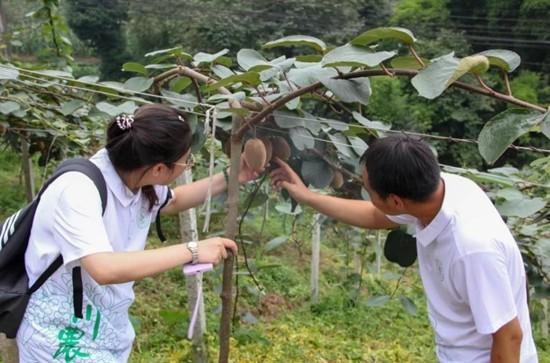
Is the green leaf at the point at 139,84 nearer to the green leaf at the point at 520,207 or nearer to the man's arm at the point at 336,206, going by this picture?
the man's arm at the point at 336,206

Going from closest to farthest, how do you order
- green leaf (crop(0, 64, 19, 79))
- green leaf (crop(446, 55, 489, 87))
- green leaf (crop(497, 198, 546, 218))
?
green leaf (crop(446, 55, 489, 87)) < green leaf (crop(497, 198, 546, 218)) < green leaf (crop(0, 64, 19, 79))

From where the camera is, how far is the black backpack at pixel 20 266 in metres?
1.03

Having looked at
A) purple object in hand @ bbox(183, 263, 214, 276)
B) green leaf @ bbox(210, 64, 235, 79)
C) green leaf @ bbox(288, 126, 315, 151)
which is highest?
green leaf @ bbox(210, 64, 235, 79)

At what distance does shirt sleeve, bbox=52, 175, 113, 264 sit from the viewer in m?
0.96

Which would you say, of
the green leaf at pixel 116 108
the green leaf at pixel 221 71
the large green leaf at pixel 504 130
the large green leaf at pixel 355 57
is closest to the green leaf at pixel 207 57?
the green leaf at pixel 221 71

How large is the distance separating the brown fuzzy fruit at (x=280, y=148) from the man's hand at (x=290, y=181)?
0.5 inches

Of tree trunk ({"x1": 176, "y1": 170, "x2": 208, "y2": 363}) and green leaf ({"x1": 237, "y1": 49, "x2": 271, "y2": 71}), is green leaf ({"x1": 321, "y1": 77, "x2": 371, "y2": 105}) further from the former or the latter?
tree trunk ({"x1": 176, "y1": 170, "x2": 208, "y2": 363})

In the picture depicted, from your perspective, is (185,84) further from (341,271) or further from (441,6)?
(441,6)

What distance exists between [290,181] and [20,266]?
21.8 inches

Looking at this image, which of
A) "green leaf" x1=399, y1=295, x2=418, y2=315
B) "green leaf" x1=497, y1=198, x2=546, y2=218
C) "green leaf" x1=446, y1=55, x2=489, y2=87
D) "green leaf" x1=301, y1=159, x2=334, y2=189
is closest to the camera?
"green leaf" x1=446, y1=55, x2=489, y2=87

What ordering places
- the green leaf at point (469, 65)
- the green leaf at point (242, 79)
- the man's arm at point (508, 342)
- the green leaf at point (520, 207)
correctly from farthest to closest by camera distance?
the green leaf at point (520, 207)
the green leaf at point (242, 79)
the man's arm at point (508, 342)
the green leaf at point (469, 65)

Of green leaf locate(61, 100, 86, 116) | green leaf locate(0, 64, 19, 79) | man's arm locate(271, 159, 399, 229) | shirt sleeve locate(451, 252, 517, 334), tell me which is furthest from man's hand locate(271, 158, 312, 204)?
green leaf locate(0, 64, 19, 79)

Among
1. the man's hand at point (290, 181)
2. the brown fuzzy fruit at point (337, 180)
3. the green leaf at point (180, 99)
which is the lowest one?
the brown fuzzy fruit at point (337, 180)

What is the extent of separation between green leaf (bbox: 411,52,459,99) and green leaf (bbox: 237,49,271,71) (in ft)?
1.12
